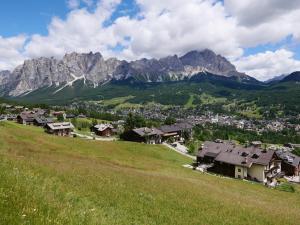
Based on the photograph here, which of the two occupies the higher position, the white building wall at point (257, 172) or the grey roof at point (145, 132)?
the grey roof at point (145, 132)

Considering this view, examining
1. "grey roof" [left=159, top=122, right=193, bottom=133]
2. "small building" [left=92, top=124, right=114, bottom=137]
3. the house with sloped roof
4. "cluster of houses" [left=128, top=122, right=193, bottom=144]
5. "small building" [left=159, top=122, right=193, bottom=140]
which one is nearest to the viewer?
the house with sloped roof

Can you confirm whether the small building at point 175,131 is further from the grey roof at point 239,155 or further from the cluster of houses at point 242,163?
the cluster of houses at point 242,163

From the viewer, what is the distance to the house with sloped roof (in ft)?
278

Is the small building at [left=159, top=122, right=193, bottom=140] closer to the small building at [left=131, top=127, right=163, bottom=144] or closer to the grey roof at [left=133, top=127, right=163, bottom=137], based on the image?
the small building at [left=131, top=127, right=163, bottom=144]

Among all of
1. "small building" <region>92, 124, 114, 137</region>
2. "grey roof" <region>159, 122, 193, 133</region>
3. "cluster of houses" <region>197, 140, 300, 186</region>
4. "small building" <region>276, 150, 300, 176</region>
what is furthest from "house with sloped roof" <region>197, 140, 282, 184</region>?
"small building" <region>92, 124, 114, 137</region>

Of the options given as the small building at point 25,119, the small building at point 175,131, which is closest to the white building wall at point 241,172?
the small building at point 175,131

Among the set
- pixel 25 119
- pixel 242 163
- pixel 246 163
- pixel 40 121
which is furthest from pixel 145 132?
pixel 25 119

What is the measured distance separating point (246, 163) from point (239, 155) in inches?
170

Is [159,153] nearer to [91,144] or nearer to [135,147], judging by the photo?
[135,147]

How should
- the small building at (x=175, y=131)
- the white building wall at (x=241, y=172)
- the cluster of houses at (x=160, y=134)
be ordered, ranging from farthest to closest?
the small building at (x=175, y=131) → the cluster of houses at (x=160, y=134) → the white building wall at (x=241, y=172)

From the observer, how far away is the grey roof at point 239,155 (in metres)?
85.1

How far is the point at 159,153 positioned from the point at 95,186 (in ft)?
219

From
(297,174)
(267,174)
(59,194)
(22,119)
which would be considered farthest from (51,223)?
(22,119)

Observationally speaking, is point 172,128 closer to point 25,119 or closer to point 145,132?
point 145,132
